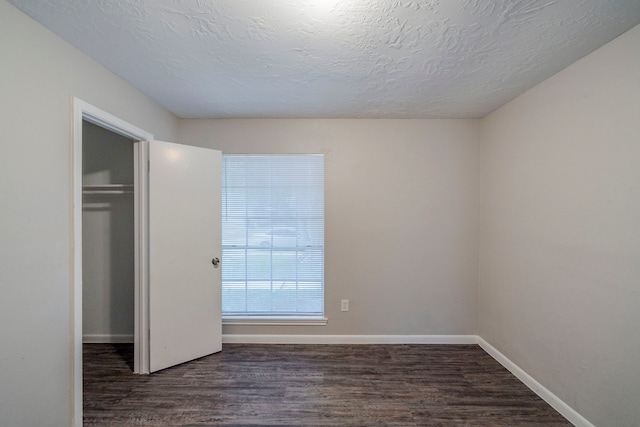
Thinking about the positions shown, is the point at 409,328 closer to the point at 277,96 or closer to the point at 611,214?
the point at 611,214

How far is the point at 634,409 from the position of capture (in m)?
1.36

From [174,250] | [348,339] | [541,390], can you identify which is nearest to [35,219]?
[174,250]

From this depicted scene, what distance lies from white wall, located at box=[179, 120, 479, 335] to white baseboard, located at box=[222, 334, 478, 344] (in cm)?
Answer: 5

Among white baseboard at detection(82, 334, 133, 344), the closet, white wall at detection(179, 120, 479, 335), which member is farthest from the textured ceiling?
white baseboard at detection(82, 334, 133, 344)

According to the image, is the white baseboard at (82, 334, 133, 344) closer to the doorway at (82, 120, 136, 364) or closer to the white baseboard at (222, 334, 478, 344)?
the doorway at (82, 120, 136, 364)

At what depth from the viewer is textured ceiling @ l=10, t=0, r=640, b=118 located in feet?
4.04

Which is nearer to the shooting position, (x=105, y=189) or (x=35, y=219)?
(x=35, y=219)

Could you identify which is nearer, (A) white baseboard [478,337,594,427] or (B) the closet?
(A) white baseboard [478,337,594,427]

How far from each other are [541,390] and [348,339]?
155 cm

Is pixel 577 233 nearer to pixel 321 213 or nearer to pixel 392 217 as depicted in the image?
pixel 392 217

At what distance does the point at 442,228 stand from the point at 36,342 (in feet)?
10.2

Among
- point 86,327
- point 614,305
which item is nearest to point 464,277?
point 614,305

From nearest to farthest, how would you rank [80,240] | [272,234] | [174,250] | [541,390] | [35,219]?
[35,219] → [80,240] → [541,390] → [174,250] → [272,234]

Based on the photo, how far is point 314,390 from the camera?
6.42 feet
